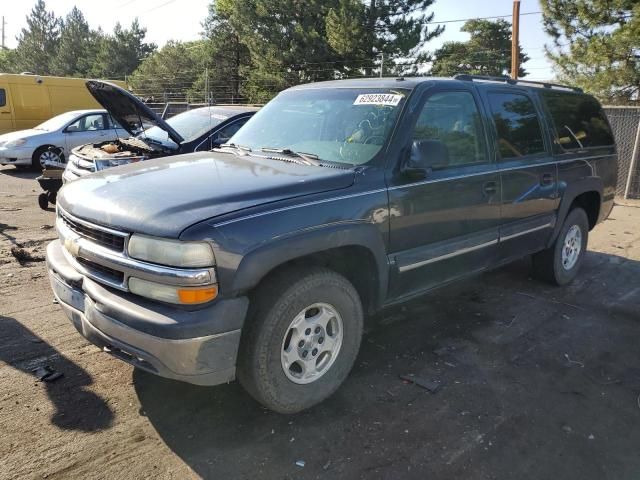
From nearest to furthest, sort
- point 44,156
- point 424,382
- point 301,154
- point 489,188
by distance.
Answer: point 424,382 < point 301,154 < point 489,188 < point 44,156

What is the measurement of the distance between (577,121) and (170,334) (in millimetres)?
4664

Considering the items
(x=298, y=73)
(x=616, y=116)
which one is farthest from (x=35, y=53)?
(x=616, y=116)

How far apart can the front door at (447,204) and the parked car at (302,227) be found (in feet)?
0.04

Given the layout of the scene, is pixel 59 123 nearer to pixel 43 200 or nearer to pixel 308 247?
pixel 43 200

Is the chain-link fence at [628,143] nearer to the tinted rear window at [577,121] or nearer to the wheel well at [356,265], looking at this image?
the tinted rear window at [577,121]

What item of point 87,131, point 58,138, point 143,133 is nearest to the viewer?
point 143,133

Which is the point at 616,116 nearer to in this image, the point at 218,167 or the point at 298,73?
the point at 218,167

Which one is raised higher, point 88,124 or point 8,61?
point 8,61

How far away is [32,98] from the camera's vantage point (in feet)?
53.5

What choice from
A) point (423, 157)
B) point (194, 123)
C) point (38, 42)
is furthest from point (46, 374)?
point (38, 42)

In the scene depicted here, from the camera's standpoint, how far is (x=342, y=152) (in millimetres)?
3547

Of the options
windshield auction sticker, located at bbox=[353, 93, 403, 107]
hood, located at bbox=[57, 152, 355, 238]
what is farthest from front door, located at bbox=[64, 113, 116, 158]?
windshield auction sticker, located at bbox=[353, 93, 403, 107]

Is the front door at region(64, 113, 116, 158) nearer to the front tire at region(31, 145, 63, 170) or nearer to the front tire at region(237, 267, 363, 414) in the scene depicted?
the front tire at region(31, 145, 63, 170)

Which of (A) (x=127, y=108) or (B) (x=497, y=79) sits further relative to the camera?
(A) (x=127, y=108)
